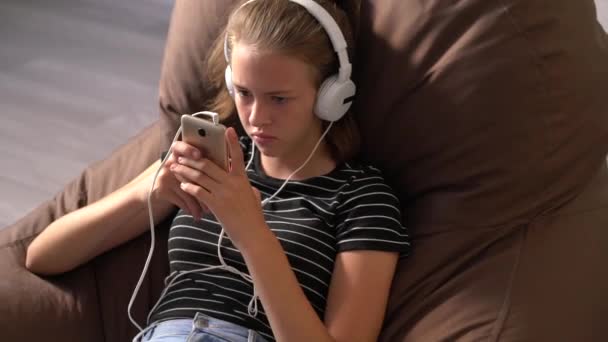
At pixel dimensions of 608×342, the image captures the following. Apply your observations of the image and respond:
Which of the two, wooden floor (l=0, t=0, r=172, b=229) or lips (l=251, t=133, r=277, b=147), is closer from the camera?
lips (l=251, t=133, r=277, b=147)

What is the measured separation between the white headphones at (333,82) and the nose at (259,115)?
0.31 ft

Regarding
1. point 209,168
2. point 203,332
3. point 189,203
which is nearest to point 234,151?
point 209,168

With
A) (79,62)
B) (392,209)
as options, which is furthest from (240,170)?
(79,62)

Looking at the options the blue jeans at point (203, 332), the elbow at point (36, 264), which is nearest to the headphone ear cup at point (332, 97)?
the blue jeans at point (203, 332)

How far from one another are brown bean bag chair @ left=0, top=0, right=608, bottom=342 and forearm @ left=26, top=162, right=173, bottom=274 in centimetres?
4

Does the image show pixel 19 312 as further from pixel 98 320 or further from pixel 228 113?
pixel 228 113

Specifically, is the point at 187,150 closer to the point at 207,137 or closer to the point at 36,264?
the point at 207,137

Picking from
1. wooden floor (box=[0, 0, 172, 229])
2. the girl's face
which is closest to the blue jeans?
the girl's face

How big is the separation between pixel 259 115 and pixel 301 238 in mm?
198

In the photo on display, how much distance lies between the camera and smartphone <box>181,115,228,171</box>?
41.1 inches

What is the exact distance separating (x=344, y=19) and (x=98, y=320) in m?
0.63

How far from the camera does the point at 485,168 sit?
1.20 meters

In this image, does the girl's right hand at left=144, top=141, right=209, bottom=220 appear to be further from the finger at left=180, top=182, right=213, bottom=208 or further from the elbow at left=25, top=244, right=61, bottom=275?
the elbow at left=25, top=244, right=61, bottom=275

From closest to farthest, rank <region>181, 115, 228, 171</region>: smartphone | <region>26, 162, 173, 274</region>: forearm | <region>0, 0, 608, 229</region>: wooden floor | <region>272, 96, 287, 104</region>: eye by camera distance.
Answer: <region>181, 115, 228, 171</region>: smartphone
<region>272, 96, 287, 104</region>: eye
<region>26, 162, 173, 274</region>: forearm
<region>0, 0, 608, 229</region>: wooden floor
